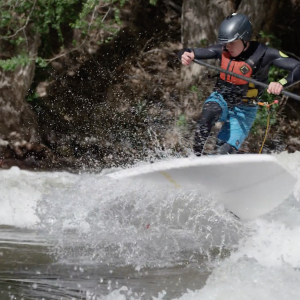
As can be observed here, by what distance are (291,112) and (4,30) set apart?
4.69 meters

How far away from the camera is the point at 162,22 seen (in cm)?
987

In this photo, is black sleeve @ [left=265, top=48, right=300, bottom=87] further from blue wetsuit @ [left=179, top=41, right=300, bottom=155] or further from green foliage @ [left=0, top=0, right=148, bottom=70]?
green foliage @ [left=0, top=0, right=148, bottom=70]

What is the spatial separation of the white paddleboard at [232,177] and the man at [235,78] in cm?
37

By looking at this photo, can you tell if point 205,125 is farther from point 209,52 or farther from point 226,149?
point 209,52

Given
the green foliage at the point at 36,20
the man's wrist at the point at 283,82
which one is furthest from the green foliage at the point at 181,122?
the man's wrist at the point at 283,82

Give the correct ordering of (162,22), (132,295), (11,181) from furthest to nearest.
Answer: (162,22)
(11,181)
(132,295)

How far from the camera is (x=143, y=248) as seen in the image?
3.93 metres

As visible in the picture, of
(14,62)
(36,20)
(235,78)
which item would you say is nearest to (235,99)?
(235,78)

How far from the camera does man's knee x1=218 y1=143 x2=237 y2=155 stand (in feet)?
15.0

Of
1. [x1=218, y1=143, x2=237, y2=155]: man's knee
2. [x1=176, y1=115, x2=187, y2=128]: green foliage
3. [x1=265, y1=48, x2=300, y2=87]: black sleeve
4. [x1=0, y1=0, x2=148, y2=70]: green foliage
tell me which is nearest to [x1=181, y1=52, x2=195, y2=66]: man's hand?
[x1=265, y1=48, x2=300, y2=87]: black sleeve

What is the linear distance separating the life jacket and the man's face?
52 millimetres

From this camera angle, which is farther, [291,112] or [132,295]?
[291,112]

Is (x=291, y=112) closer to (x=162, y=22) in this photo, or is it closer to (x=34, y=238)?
(x=162, y=22)

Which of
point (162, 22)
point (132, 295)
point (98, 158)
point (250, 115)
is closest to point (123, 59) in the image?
point (162, 22)
